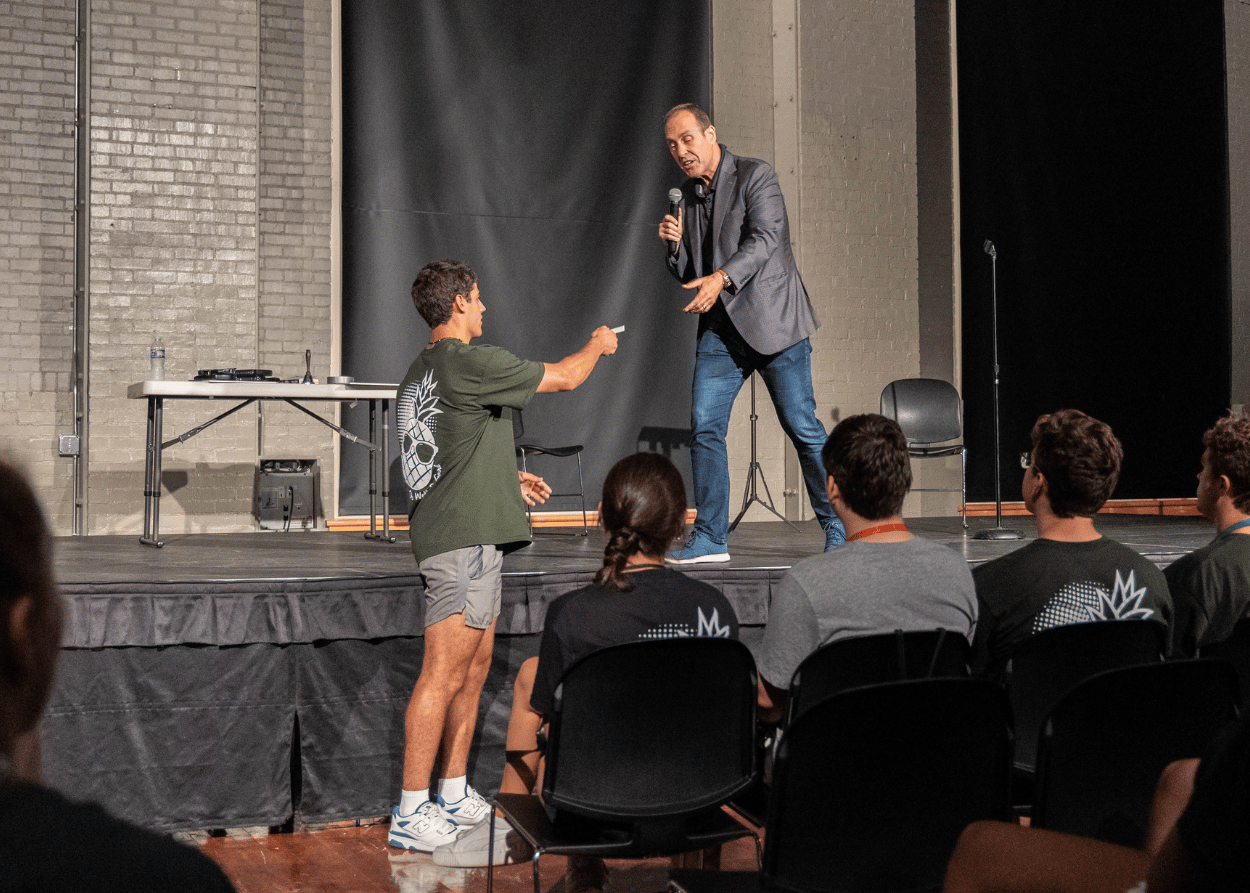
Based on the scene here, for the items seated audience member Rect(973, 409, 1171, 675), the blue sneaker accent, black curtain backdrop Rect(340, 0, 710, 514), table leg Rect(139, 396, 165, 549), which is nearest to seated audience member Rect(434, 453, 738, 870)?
seated audience member Rect(973, 409, 1171, 675)

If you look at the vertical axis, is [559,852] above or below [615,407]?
below

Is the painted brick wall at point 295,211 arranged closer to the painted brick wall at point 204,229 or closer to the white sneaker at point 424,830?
the painted brick wall at point 204,229

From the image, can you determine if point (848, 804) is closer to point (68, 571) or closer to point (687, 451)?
point (68, 571)

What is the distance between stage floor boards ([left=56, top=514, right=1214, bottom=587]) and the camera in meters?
3.47

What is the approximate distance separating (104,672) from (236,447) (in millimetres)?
3575

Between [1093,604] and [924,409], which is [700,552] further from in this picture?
[924,409]

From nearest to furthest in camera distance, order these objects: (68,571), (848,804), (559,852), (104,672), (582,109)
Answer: (848,804), (559,852), (104,672), (68,571), (582,109)

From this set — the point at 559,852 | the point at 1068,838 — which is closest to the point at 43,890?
the point at 1068,838

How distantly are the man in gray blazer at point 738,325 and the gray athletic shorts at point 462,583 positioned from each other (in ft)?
3.47

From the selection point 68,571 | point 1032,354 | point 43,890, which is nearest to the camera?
point 43,890

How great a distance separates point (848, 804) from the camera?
1.49 metres

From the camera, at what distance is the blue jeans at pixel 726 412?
3812mm

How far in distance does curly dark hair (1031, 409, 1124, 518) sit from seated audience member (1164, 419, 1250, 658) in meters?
0.36

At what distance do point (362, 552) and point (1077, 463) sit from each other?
304 centimetres
